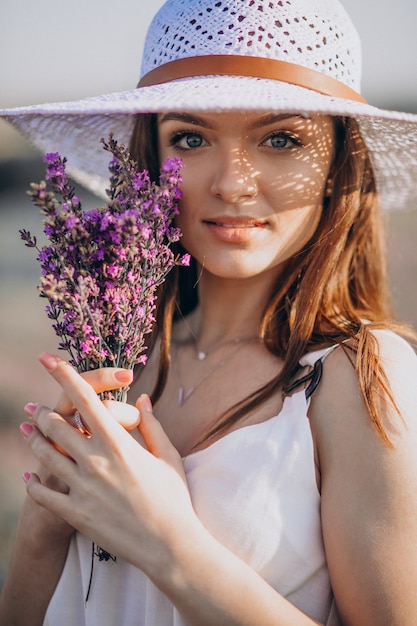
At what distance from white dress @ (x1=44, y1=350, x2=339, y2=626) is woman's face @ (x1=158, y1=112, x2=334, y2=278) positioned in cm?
45

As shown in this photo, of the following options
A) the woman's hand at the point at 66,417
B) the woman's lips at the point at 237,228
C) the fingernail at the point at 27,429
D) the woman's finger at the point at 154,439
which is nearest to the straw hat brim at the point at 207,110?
the woman's lips at the point at 237,228

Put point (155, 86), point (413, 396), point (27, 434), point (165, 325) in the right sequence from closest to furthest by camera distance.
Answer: point (413, 396) → point (27, 434) → point (155, 86) → point (165, 325)

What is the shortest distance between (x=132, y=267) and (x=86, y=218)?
0.18 metres

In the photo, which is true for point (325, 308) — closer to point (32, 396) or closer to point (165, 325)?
point (165, 325)

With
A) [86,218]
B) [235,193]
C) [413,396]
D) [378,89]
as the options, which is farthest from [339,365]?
[378,89]

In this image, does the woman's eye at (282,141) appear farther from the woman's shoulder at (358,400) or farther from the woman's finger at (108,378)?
the woman's finger at (108,378)

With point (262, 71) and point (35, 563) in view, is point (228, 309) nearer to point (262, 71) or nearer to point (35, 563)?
point (262, 71)

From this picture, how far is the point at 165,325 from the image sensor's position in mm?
2936

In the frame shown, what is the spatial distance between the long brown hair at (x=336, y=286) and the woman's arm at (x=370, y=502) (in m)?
0.09

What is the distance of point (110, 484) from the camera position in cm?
186

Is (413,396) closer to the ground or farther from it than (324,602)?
farther from it

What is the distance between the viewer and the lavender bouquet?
71.8 inches

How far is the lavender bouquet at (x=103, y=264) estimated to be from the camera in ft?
5.98

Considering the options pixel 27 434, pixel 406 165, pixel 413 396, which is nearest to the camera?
pixel 413 396
